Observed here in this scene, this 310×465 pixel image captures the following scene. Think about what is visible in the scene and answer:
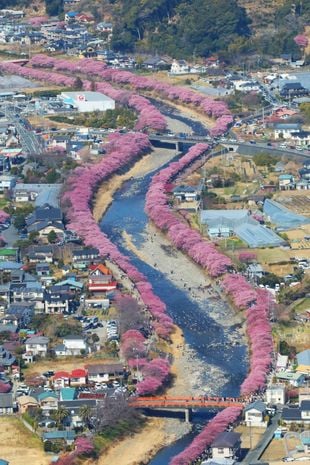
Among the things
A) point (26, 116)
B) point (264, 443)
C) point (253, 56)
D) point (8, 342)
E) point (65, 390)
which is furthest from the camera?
point (253, 56)

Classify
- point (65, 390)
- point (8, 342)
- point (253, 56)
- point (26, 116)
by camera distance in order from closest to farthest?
point (65, 390) → point (8, 342) → point (26, 116) → point (253, 56)

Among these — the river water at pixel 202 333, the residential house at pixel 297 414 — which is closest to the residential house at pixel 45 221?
the river water at pixel 202 333

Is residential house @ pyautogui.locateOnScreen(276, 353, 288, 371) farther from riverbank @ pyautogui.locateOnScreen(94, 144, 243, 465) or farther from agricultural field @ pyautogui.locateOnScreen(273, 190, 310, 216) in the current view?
agricultural field @ pyautogui.locateOnScreen(273, 190, 310, 216)

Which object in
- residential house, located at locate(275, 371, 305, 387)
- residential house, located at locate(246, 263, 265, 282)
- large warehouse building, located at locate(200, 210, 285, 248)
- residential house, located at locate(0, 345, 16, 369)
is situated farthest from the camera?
large warehouse building, located at locate(200, 210, 285, 248)

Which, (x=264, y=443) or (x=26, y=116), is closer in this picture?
(x=264, y=443)

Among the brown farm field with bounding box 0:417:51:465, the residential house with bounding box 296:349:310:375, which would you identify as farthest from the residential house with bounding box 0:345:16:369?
the residential house with bounding box 296:349:310:375

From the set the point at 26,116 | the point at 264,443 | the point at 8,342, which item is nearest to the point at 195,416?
the point at 264,443

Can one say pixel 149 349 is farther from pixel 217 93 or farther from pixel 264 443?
pixel 217 93
